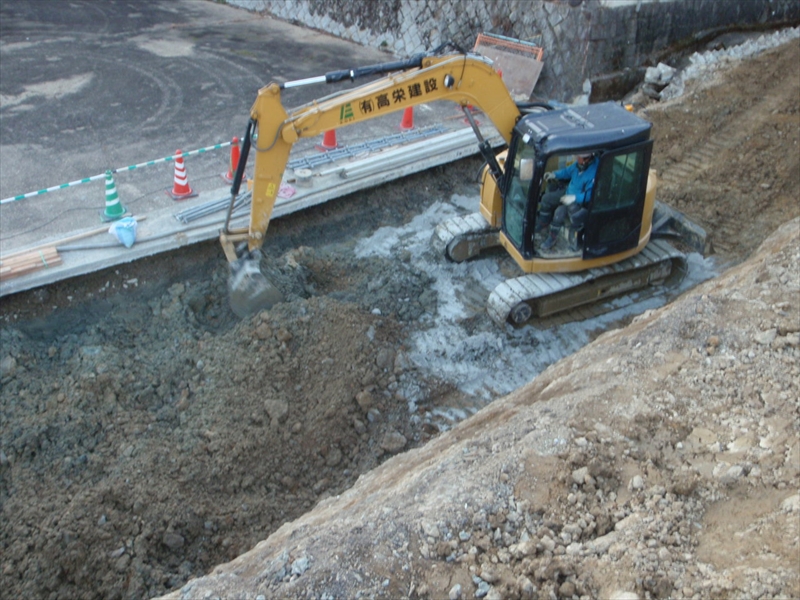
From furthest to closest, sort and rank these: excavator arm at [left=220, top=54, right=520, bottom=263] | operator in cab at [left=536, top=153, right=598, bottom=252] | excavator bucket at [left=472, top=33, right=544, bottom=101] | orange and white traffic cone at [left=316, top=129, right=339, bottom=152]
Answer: excavator bucket at [left=472, top=33, right=544, bottom=101] < orange and white traffic cone at [left=316, top=129, right=339, bottom=152] < operator in cab at [left=536, top=153, right=598, bottom=252] < excavator arm at [left=220, top=54, right=520, bottom=263]

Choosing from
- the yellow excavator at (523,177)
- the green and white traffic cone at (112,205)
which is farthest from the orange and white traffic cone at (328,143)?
the green and white traffic cone at (112,205)

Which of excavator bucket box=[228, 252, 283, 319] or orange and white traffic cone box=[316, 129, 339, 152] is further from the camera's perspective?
orange and white traffic cone box=[316, 129, 339, 152]

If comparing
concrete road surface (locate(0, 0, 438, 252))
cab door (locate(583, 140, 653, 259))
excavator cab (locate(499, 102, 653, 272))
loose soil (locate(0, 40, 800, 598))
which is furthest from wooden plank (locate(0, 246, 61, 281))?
cab door (locate(583, 140, 653, 259))

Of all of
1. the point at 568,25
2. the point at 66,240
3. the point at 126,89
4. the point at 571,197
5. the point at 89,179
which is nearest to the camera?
the point at 571,197

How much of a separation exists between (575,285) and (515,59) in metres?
5.78

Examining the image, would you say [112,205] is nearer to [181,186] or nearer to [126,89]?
[181,186]

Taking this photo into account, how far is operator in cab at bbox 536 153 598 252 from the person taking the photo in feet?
22.0

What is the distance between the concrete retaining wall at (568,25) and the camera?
1113cm

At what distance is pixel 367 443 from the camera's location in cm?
594

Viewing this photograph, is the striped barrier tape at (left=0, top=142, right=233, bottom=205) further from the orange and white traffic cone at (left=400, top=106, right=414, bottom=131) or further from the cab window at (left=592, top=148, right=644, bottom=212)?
the cab window at (left=592, top=148, right=644, bottom=212)

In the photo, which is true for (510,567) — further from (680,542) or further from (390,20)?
(390,20)

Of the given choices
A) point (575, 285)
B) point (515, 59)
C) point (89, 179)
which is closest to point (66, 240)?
point (89, 179)

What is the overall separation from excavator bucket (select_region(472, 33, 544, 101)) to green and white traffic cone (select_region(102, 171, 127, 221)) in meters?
6.44

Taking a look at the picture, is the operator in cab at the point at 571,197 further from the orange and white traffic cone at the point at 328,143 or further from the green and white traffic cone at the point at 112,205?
the green and white traffic cone at the point at 112,205
